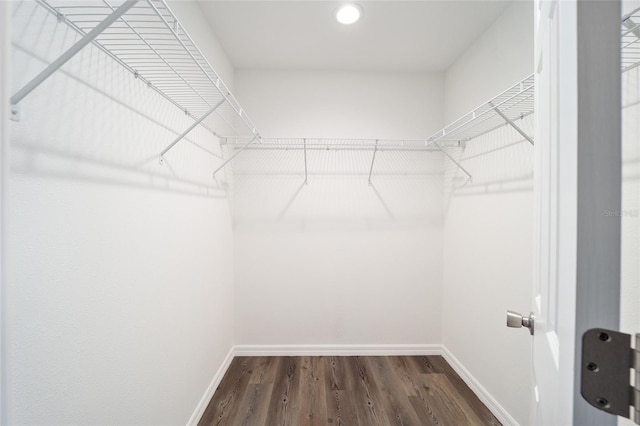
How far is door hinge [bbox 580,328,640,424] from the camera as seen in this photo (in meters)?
0.30

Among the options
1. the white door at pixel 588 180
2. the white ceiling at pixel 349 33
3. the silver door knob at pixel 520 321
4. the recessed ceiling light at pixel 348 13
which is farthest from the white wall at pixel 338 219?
the white door at pixel 588 180

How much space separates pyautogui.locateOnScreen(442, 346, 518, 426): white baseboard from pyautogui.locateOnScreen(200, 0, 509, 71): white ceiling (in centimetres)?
239

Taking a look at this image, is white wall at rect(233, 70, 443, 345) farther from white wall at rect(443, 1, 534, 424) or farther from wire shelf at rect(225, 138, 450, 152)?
white wall at rect(443, 1, 534, 424)

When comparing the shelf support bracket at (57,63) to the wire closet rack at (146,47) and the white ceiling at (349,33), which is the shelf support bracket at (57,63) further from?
the white ceiling at (349,33)

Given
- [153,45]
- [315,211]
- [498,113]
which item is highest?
[153,45]

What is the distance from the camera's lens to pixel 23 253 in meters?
0.65

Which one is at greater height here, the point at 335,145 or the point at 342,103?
the point at 342,103

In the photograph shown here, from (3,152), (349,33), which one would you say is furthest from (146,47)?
(349,33)

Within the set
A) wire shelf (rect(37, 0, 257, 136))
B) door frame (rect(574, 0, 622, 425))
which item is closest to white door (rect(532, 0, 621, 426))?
door frame (rect(574, 0, 622, 425))

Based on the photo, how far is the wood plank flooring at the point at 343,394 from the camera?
156cm

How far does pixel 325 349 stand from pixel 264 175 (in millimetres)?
1582

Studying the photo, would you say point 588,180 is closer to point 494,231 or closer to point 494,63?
point 494,231

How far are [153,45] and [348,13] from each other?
1175mm

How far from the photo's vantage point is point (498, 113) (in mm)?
1239
